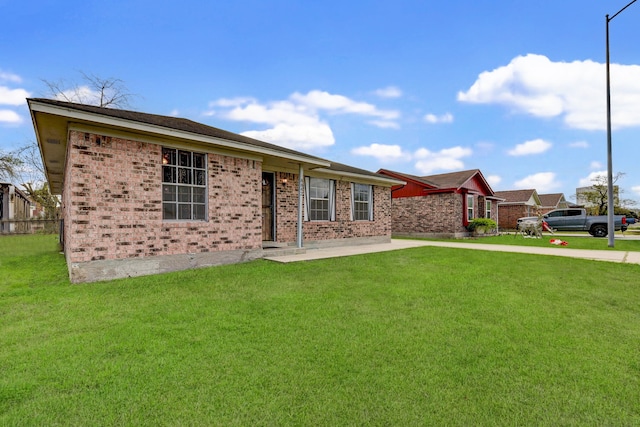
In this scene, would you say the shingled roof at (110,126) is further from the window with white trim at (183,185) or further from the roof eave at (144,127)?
the window with white trim at (183,185)

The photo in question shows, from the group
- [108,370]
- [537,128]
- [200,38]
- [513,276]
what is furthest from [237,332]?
[537,128]

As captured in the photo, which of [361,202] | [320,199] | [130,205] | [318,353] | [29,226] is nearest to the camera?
[318,353]

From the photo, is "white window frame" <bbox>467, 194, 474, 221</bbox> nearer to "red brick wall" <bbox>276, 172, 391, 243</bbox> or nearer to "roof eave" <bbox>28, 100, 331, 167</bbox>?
"red brick wall" <bbox>276, 172, 391, 243</bbox>

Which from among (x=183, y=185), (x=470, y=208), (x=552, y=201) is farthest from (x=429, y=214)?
(x=552, y=201)

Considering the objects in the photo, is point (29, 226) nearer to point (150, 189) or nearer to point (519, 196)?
point (150, 189)

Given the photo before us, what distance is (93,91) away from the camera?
23.5 metres

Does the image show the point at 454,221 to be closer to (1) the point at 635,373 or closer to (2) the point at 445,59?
(2) the point at 445,59

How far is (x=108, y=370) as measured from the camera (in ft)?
8.79

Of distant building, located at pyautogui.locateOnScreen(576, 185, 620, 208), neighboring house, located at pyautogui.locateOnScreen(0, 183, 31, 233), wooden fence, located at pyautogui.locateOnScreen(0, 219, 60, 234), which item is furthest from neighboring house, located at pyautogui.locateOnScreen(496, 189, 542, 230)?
neighboring house, located at pyautogui.locateOnScreen(0, 183, 31, 233)

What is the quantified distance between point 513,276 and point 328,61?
1258 cm

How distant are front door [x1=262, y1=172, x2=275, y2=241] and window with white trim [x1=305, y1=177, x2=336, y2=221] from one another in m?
1.39

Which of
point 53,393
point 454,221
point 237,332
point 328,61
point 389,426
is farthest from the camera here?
point 454,221

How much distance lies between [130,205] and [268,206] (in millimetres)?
4642

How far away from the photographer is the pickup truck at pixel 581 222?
61.9ft
